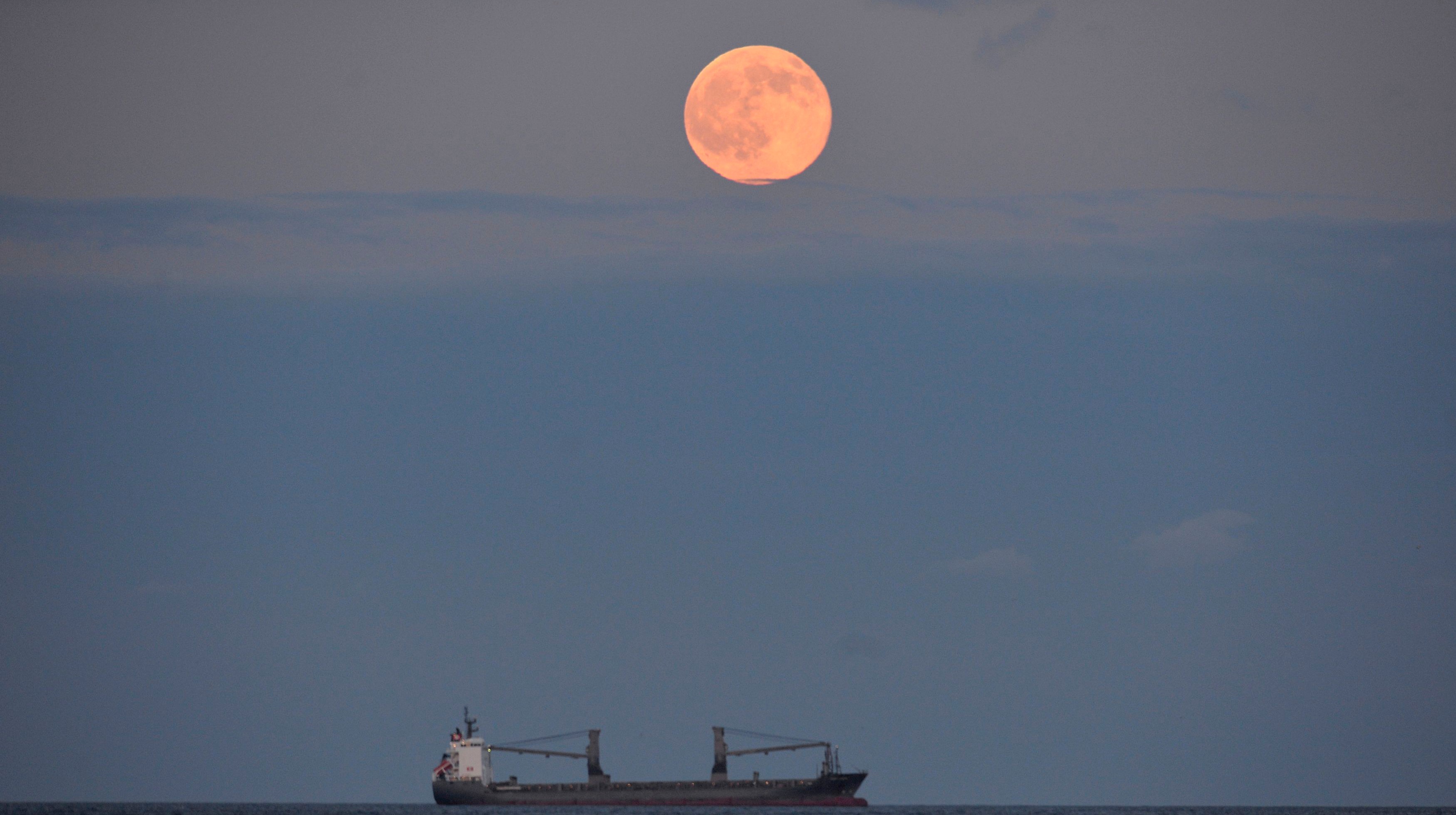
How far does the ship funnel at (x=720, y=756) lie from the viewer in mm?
189625

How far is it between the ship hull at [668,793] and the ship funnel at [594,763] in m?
1.02

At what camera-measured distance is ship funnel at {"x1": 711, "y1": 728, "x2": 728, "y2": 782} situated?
18962 cm

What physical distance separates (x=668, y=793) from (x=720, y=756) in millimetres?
7865

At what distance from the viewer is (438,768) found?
190 m

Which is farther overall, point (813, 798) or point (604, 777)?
point (604, 777)

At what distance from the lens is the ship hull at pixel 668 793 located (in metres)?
182

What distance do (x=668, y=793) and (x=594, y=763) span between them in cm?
1147

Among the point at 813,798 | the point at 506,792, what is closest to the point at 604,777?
the point at 506,792

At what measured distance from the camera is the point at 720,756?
19212 centimetres

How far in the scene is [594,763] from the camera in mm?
195000

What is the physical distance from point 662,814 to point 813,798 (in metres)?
15.0

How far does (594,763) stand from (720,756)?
1367 centimetres

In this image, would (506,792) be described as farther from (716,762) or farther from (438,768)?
(716,762)

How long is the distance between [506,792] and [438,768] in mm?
7738
